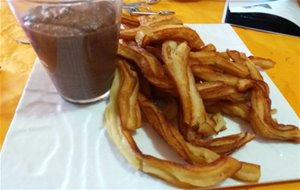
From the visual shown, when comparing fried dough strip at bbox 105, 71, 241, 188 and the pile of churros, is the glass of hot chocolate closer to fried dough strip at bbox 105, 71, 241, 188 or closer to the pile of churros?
the pile of churros

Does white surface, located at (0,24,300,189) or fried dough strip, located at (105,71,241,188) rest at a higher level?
fried dough strip, located at (105,71,241,188)

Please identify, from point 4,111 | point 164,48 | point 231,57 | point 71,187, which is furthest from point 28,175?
point 231,57

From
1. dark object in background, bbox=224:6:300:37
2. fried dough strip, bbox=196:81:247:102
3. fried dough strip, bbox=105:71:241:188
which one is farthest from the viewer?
dark object in background, bbox=224:6:300:37

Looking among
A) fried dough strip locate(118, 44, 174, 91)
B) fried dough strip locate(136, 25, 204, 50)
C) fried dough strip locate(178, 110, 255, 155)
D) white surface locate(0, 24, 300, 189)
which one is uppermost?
fried dough strip locate(136, 25, 204, 50)

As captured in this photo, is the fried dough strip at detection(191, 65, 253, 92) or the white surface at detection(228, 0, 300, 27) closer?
the fried dough strip at detection(191, 65, 253, 92)

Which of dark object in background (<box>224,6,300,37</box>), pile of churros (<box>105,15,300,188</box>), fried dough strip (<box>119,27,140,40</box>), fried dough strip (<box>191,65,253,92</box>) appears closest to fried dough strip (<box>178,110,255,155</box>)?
pile of churros (<box>105,15,300,188</box>)

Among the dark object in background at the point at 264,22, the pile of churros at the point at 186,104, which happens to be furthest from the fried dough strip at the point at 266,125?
the dark object in background at the point at 264,22

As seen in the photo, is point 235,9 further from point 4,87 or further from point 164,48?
point 4,87

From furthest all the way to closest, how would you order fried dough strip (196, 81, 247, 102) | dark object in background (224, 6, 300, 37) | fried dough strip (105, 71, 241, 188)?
dark object in background (224, 6, 300, 37) → fried dough strip (196, 81, 247, 102) → fried dough strip (105, 71, 241, 188)

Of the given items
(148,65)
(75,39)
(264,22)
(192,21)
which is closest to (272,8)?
(264,22)
